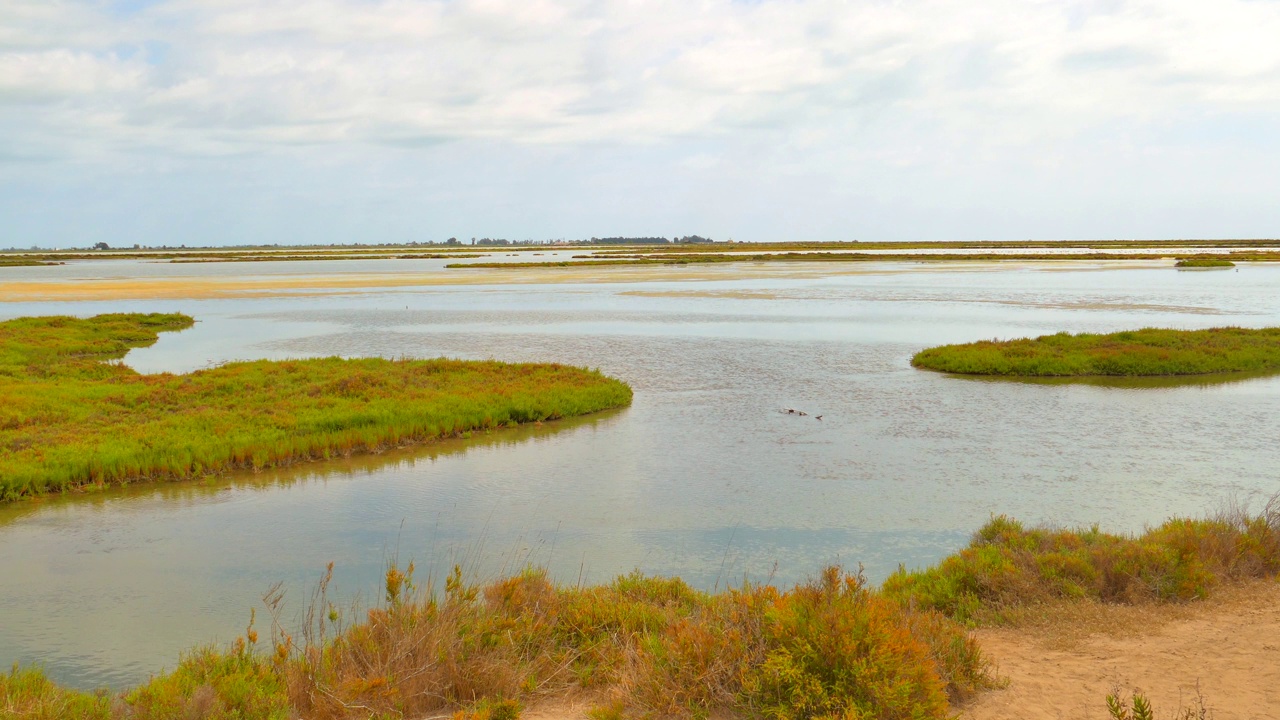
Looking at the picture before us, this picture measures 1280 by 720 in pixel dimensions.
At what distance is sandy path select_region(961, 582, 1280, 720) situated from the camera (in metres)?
6.51

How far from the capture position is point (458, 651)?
690 cm

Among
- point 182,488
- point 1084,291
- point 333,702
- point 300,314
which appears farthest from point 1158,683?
point 1084,291

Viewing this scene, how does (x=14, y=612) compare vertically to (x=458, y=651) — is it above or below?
below

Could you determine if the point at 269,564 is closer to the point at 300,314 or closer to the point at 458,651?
the point at 458,651

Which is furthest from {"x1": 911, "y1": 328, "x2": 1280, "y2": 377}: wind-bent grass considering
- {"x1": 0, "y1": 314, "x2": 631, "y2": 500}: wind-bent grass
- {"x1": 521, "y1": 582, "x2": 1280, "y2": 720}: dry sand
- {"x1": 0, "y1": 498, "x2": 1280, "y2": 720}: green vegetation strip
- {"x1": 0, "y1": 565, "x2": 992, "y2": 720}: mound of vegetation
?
{"x1": 0, "y1": 565, "x2": 992, "y2": 720}: mound of vegetation

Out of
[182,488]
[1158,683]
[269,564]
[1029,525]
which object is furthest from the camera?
[182,488]

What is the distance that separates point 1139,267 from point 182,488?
10079cm

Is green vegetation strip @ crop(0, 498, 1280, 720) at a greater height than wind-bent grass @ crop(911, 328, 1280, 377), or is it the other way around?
wind-bent grass @ crop(911, 328, 1280, 377)

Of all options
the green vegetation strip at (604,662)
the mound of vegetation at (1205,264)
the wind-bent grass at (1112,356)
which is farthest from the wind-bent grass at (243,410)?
the mound of vegetation at (1205,264)

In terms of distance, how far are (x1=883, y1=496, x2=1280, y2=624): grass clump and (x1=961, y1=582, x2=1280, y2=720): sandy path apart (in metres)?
0.36

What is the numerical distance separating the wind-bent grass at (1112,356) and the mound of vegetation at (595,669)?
70.4 ft

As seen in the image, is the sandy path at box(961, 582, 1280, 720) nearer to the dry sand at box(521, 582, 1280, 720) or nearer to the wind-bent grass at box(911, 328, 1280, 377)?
the dry sand at box(521, 582, 1280, 720)

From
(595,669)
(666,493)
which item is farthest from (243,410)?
(595,669)

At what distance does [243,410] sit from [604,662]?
14.9 meters
